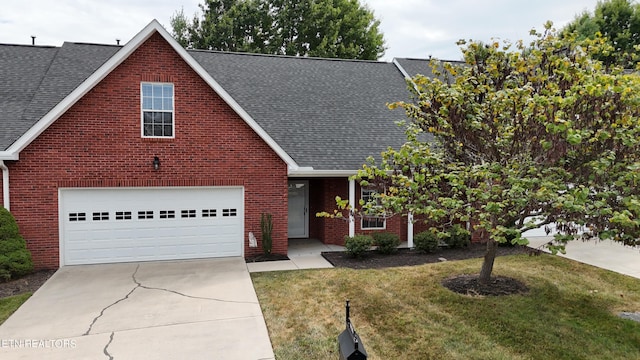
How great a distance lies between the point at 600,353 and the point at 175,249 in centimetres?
903

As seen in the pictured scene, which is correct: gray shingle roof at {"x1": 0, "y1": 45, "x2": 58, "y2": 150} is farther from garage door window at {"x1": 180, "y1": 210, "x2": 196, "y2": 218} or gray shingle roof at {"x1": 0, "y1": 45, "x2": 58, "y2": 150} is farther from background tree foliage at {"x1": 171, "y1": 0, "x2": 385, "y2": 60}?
background tree foliage at {"x1": 171, "y1": 0, "x2": 385, "y2": 60}

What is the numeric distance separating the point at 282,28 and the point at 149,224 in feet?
74.5

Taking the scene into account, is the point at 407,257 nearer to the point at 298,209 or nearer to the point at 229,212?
the point at 298,209

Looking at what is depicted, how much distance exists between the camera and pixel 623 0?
2978cm

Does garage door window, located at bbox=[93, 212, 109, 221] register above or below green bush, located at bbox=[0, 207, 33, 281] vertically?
above

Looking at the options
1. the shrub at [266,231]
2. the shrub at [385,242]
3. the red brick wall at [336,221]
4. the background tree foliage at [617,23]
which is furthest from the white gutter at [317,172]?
the background tree foliage at [617,23]

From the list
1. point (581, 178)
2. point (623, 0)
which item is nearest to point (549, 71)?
point (581, 178)

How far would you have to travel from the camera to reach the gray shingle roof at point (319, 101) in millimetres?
12234

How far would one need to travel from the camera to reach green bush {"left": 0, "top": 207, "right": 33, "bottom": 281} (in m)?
8.65

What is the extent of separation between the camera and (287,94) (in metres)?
14.3

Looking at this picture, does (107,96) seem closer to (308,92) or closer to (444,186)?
(308,92)

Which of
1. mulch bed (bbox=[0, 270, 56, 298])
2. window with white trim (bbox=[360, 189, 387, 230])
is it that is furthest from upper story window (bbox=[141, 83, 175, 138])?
window with white trim (bbox=[360, 189, 387, 230])

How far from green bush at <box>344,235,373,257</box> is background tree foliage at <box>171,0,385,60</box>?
19691 mm

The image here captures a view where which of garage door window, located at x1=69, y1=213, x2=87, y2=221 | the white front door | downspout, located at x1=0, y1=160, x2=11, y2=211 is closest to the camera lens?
downspout, located at x1=0, y1=160, x2=11, y2=211
